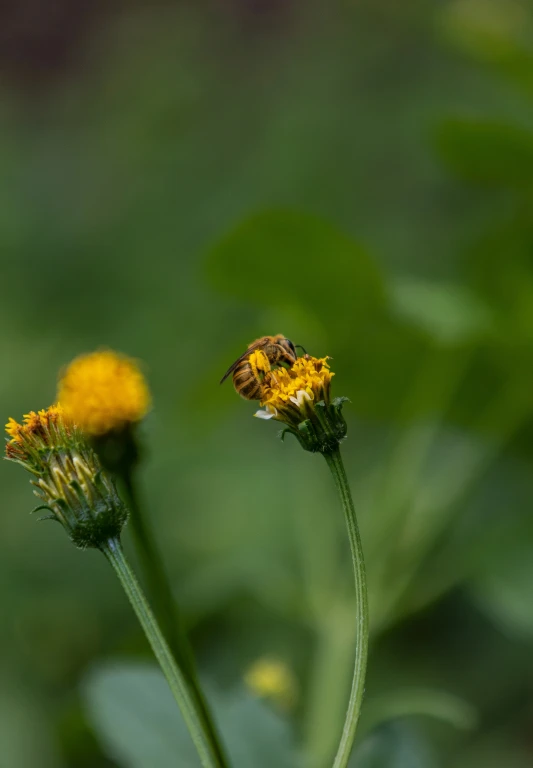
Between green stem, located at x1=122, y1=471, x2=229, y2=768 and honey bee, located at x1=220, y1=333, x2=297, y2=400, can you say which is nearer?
green stem, located at x1=122, y1=471, x2=229, y2=768

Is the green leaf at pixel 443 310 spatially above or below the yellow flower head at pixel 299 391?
below

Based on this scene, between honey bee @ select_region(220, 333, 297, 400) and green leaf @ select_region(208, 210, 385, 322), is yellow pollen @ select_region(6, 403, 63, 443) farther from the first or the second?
green leaf @ select_region(208, 210, 385, 322)

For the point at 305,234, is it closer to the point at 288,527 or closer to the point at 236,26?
the point at 288,527

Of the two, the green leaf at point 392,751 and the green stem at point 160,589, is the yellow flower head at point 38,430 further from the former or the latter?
the green leaf at point 392,751

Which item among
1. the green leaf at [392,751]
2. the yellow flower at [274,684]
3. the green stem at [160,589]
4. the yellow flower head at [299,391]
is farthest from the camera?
the yellow flower at [274,684]

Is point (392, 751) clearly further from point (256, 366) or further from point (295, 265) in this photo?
point (295, 265)

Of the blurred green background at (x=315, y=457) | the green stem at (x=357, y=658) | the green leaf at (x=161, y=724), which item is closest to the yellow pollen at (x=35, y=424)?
the blurred green background at (x=315, y=457)

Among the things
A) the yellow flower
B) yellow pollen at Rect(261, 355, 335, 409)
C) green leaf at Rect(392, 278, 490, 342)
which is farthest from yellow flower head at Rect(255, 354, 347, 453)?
the yellow flower
